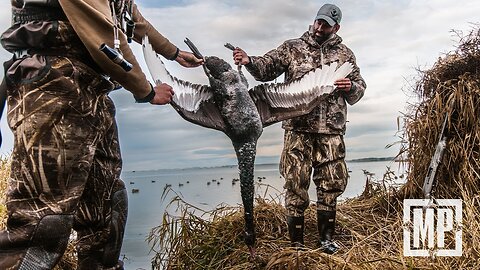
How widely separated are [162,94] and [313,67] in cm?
195

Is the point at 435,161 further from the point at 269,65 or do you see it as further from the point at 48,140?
the point at 48,140

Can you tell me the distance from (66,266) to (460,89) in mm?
4308

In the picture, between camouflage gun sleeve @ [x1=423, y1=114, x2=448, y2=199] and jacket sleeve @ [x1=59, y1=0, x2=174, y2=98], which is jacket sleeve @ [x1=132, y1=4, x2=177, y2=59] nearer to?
jacket sleeve @ [x1=59, y1=0, x2=174, y2=98]

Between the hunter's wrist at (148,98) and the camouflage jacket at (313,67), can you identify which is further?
the camouflage jacket at (313,67)

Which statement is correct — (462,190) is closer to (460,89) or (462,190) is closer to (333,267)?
(460,89)

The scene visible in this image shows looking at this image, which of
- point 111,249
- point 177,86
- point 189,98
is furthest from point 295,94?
point 111,249

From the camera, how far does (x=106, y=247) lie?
129 inches

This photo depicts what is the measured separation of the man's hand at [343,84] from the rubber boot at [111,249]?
1995mm

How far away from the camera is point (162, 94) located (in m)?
3.24

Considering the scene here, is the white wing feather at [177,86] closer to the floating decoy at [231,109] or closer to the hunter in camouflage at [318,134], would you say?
the floating decoy at [231,109]

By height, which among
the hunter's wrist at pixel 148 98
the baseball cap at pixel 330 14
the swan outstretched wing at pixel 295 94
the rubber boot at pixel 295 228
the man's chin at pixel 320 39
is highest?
the baseball cap at pixel 330 14

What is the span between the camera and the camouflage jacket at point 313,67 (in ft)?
15.3

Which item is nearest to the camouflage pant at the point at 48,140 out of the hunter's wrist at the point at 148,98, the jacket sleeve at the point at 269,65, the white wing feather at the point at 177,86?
the hunter's wrist at the point at 148,98

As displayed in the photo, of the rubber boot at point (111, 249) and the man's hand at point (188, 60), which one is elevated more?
the man's hand at point (188, 60)
